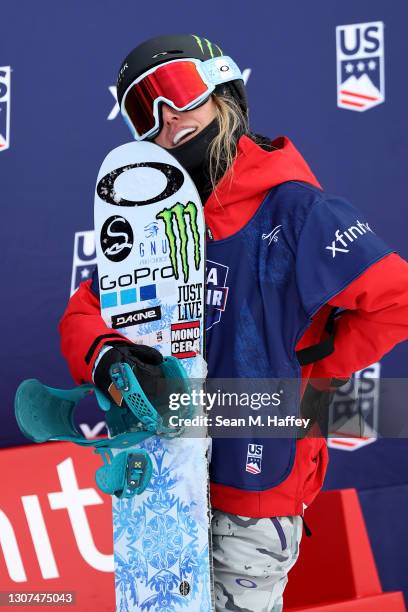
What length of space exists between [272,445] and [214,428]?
12cm

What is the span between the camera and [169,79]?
1978mm

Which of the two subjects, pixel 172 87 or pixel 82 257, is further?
pixel 82 257

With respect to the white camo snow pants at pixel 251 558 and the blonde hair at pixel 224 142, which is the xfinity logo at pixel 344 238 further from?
the white camo snow pants at pixel 251 558

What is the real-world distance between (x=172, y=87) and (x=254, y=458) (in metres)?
0.74

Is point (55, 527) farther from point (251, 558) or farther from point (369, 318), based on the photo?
point (369, 318)

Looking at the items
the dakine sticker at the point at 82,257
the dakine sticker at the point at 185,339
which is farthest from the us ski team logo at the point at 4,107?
the dakine sticker at the point at 185,339

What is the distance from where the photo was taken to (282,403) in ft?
6.07

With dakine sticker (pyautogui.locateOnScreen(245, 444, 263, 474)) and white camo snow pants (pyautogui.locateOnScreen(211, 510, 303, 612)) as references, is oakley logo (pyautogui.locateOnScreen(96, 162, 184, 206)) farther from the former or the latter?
white camo snow pants (pyautogui.locateOnScreen(211, 510, 303, 612))

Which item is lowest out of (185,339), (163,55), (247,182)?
(185,339)

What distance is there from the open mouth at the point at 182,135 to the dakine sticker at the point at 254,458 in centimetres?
62

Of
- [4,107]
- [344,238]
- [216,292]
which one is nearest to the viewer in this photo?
[344,238]

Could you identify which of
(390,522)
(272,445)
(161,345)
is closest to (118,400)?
(161,345)

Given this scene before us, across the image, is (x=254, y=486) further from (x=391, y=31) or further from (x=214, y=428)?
(x=391, y=31)

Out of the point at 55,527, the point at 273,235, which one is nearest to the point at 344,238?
the point at 273,235
